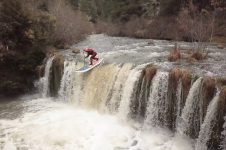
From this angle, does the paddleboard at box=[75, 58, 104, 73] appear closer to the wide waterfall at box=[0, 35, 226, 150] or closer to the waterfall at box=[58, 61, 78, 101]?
the wide waterfall at box=[0, 35, 226, 150]

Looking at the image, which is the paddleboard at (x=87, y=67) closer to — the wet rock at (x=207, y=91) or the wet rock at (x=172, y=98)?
the wet rock at (x=172, y=98)

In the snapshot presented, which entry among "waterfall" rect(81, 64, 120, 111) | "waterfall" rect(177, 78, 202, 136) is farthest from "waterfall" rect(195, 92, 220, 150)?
"waterfall" rect(81, 64, 120, 111)

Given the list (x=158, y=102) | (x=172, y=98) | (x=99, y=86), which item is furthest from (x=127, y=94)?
(x=172, y=98)

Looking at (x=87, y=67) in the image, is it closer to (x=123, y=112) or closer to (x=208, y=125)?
(x=123, y=112)

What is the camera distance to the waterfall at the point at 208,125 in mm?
9219

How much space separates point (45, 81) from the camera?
1593 centimetres

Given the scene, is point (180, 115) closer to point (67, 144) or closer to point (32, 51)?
point (67, 144)

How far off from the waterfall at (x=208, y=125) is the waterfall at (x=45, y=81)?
27.9 ft

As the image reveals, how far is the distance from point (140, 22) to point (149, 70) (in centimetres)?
2284


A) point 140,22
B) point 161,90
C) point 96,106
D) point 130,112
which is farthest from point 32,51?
point 140,22

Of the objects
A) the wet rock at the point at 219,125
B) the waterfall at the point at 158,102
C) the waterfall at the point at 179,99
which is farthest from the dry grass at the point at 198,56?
the wet rock at the point at 219,125

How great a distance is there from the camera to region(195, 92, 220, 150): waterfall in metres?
9.22

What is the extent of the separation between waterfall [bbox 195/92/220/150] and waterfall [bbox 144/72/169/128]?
180cm

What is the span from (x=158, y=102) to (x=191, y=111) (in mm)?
1391
